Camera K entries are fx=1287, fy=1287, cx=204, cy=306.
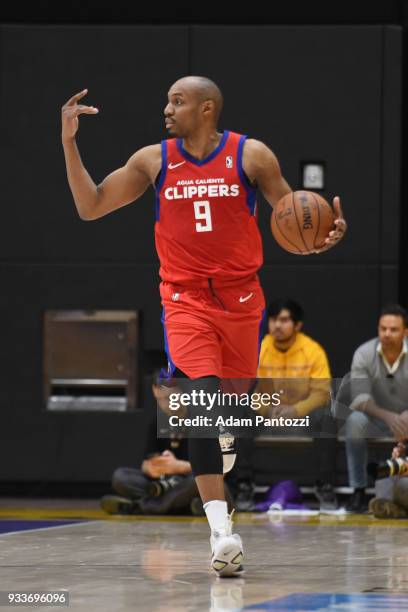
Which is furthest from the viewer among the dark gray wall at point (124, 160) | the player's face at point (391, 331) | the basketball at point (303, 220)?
the dark gray wall at point (124, 160)

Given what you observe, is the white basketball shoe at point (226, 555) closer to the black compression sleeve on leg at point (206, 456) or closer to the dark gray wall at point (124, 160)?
the black compression sleeve on leg at point (206, 456)

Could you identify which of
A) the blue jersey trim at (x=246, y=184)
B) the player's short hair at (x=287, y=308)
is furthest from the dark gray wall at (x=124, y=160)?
the blue jersey trim at (x=246, y=184)

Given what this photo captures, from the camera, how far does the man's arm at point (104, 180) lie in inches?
200

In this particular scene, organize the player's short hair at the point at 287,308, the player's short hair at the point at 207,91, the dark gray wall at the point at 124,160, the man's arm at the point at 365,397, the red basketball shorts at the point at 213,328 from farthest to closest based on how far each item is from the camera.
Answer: the dark gray wall at the point at 124,160, the player's short hair at the point at 287,308, the man's arm at the point at 365,397, the player's short hair at the point at 207,91, the red basketball shorts at the point at 213,328

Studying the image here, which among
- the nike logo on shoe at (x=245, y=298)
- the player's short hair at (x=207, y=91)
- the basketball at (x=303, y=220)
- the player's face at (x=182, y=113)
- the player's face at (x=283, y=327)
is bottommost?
the player's face at (x=283, y=327)

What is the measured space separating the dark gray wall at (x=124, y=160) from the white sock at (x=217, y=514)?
4294mm

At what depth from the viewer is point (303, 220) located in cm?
500

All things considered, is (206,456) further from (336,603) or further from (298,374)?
(298,374)

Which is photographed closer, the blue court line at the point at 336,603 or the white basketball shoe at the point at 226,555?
the blue court line at the point at 336,603

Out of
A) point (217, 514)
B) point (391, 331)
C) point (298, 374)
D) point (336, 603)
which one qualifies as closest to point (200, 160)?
point (217, 514)

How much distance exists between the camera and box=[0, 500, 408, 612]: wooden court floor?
4.10m

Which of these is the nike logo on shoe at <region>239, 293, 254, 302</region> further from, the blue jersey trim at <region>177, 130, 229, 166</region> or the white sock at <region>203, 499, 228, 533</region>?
the white sock at <region>203, 499, 228, 533</region>

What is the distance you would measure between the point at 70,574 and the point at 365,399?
345 centimetres

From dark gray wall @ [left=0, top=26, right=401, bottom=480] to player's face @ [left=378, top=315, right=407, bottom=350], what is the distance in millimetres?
1175
